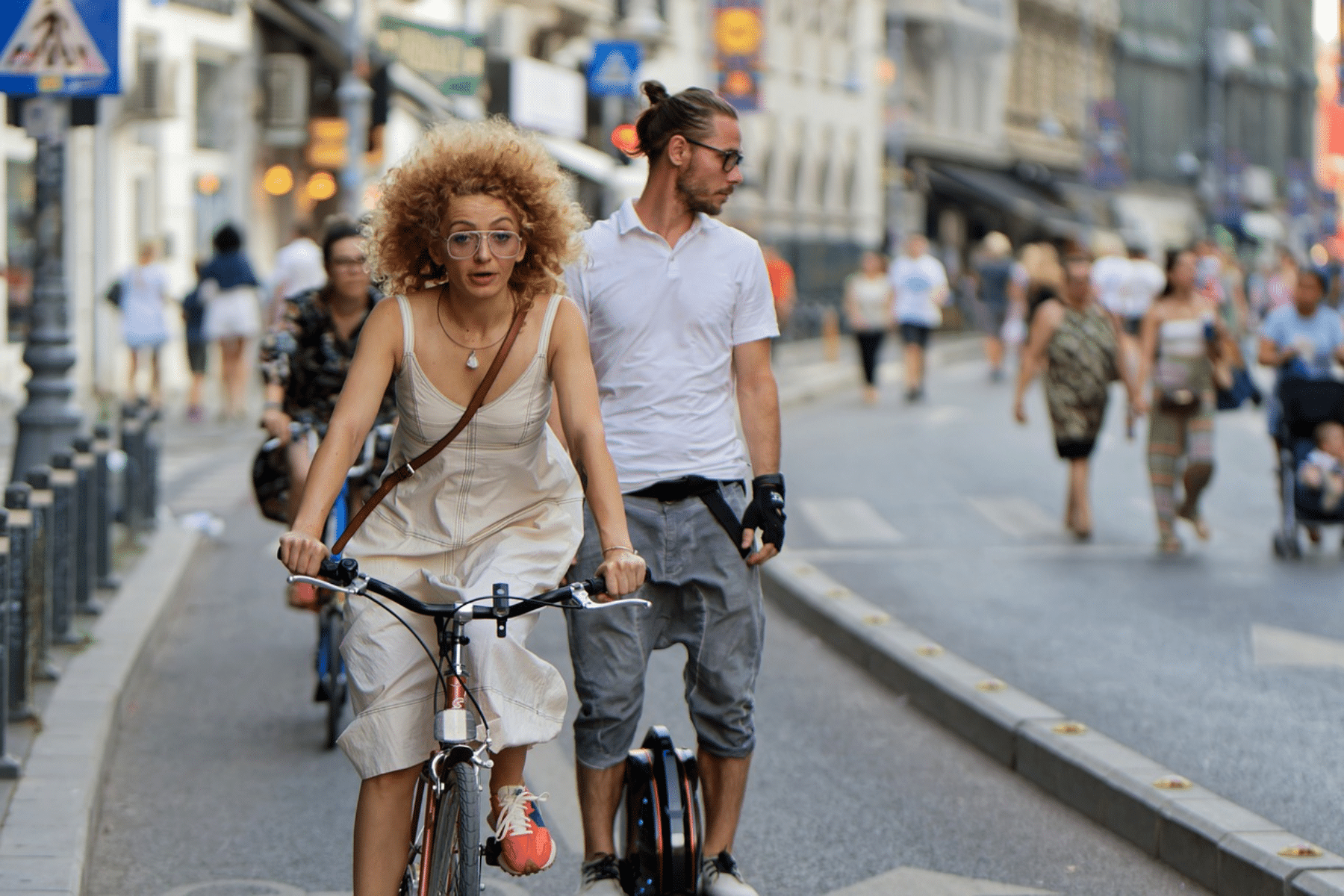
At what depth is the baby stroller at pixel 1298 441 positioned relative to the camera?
471 inches

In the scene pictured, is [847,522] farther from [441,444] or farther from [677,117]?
[441,444]

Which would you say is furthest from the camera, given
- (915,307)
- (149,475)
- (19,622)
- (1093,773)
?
(915,307)

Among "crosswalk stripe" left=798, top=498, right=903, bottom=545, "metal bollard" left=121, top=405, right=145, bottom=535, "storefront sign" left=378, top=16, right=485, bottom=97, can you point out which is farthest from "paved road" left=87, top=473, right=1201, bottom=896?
"storefront sign" left=378, top=16, right=485, bottom=97

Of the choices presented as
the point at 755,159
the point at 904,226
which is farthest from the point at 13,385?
the point at 904,226

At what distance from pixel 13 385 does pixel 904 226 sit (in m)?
33.2

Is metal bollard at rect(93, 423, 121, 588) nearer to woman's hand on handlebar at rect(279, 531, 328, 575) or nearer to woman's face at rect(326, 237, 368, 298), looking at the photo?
woman's face at rect(326, 237, 368, 298)

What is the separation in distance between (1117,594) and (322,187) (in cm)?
2012

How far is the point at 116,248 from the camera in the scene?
25953 millimetres

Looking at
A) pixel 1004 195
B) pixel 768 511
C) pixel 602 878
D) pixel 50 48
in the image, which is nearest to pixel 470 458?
pixel 768 511

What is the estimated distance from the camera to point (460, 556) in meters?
4.33

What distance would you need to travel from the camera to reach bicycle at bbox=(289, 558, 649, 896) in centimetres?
399

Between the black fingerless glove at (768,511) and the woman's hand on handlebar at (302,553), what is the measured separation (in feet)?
4.13

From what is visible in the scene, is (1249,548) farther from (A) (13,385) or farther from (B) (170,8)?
(B) (170,8)

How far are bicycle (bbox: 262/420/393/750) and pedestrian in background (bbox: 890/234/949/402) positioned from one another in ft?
56.8
